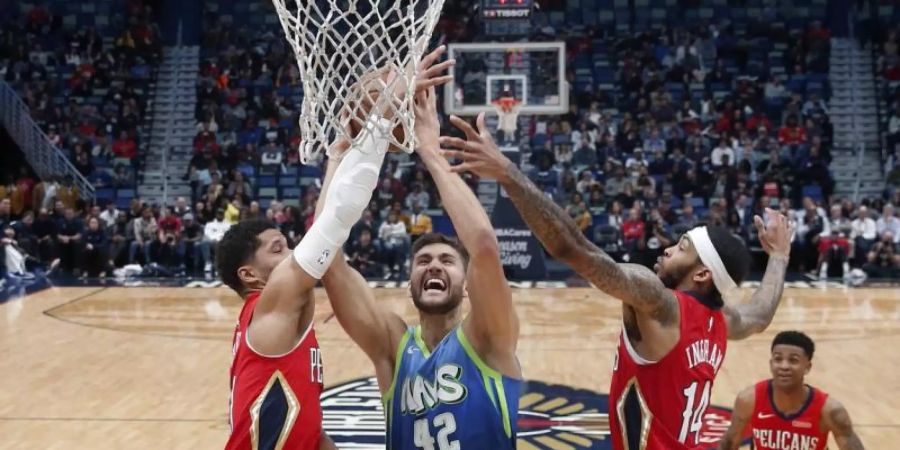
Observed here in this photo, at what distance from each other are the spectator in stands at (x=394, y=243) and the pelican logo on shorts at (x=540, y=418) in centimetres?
719

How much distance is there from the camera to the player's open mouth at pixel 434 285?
298 centimetres

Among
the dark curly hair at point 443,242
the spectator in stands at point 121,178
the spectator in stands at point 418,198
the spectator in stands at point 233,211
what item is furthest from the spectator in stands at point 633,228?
the dark curly hair at point 443,242

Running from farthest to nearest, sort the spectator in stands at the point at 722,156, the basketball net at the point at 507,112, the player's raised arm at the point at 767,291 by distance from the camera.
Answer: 1. the spectator in stands at the point at 722,156
2. the basketball net at the point at 507,112
3. the player's raised arm at the point at 767,291

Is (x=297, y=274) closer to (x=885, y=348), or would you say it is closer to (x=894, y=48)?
(x=885, y=348)

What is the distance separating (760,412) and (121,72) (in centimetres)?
1910

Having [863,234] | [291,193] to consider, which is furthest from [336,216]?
[291,193]

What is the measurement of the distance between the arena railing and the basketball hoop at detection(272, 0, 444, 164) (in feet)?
52.9

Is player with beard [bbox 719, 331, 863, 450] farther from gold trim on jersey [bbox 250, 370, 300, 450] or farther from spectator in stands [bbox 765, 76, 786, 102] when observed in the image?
spectator in stands [bbox 765, 76, 786, 102]

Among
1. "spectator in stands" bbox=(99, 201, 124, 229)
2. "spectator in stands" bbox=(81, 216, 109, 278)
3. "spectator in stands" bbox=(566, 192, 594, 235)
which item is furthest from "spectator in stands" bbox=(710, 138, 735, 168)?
"spectator in stands" bbox=(81, 216, 109, 278)

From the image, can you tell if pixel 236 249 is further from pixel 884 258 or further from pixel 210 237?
pixel 884 258

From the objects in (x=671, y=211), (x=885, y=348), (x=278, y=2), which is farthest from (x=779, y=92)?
(x=278, y=2)

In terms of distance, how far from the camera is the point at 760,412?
15.8 ft

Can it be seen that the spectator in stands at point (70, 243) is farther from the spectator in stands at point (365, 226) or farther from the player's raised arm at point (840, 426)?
the player's raised arm at point (840, 426)

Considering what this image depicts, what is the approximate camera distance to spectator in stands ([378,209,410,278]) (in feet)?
49.9
